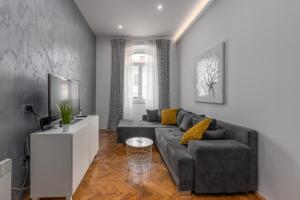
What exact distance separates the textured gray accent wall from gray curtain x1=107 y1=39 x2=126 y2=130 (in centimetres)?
Answer: 252

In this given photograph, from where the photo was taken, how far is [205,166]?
2.07 meters

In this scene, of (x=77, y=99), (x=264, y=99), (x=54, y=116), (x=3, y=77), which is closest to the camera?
(x=3, y=77)

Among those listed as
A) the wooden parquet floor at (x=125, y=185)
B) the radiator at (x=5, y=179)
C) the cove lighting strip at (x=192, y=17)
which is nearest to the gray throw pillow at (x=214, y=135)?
the wooden parquet floor at (x=125, y=185)

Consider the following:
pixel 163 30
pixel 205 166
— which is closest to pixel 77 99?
pixel 205 166

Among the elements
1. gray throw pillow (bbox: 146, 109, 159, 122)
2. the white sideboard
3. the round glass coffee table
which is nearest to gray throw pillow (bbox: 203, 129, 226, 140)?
the round glass coffee table

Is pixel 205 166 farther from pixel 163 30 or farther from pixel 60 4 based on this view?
pixel 163 30

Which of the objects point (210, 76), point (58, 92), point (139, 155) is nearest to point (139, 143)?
point (139, 155)

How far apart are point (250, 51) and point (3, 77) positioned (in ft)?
8.76

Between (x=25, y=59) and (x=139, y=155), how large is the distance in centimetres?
237

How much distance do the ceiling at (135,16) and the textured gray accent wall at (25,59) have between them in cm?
91

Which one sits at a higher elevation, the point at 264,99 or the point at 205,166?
the point at 264,99

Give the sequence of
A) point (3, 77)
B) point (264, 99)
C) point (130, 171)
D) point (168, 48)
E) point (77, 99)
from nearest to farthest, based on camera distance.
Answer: point (3, 77), point (264, 99), point (130, 171), point (77, 99), point (168, 48)

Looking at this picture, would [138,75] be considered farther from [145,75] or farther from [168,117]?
[168,117]

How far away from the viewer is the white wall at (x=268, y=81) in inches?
66.6
